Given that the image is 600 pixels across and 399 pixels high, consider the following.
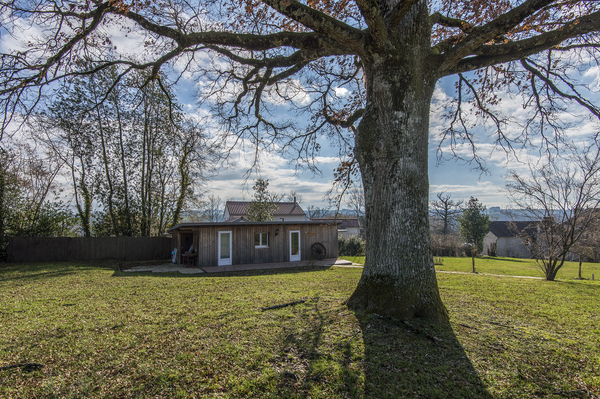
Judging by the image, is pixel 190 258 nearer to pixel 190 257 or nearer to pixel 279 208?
pixel 190 257

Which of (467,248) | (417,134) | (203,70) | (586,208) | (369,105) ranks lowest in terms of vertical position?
(467,248)

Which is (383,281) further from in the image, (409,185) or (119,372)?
(119,372)

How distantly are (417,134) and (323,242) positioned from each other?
12.8 meters

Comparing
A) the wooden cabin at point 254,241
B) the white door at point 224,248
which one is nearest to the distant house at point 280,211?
the wooden cabin at point 254,241

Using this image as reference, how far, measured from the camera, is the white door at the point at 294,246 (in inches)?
604

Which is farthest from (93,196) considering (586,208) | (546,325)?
(586,208)

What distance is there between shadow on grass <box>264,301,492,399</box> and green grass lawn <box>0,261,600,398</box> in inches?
0.4

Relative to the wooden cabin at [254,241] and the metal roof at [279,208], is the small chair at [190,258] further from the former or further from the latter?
the metal roof at [279,208]

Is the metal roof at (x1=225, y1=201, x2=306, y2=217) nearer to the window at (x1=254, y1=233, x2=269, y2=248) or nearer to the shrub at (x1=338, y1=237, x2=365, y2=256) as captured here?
the shrub at (x1=338, y1=237, x2=365, y2=256)

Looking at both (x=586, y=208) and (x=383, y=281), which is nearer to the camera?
(x=383, y=281)

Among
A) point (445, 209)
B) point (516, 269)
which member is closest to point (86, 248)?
point (516, 269)

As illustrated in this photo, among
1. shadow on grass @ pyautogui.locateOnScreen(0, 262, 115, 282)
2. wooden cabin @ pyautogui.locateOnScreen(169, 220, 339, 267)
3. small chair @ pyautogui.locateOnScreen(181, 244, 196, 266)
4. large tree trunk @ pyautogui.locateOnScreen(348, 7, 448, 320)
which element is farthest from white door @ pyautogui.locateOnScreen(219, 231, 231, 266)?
large tree trunk @ pyautogui.locateOnScreen(348, 7, 448, 320)

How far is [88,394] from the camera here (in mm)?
2100

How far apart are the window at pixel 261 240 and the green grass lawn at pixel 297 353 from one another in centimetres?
1018
